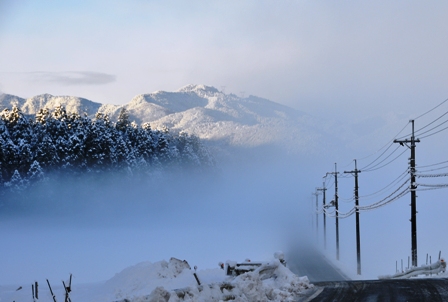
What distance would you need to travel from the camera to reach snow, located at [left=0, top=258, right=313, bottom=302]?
18578 millimetres

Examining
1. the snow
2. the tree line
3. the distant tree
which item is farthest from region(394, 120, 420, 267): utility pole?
the distant tree

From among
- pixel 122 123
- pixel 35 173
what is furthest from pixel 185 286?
pixel 122 123

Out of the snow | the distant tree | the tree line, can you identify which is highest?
the distant tree

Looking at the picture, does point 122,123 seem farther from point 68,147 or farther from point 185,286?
point 185,286

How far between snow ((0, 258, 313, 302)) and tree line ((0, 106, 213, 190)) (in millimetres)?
56303

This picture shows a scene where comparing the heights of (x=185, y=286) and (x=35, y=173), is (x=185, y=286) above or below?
below

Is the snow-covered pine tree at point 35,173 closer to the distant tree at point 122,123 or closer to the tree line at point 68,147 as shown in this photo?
the tree line at point 68,147

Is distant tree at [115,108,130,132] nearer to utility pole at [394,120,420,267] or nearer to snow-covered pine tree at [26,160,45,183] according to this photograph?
snow-covered pine tree at [26,160,45,183]

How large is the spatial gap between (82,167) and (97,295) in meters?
77.6

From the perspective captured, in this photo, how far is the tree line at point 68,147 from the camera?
90.8 meters

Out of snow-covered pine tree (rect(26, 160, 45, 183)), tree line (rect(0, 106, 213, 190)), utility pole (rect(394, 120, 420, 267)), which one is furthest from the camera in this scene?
snow-covered pine tree (rect(26, 160, 45, 183))

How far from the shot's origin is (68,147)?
338ft

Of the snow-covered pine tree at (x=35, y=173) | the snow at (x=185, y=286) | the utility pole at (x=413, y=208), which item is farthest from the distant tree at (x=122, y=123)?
the snow at (x=185, y=286)

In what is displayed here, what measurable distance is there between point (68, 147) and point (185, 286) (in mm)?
79338
